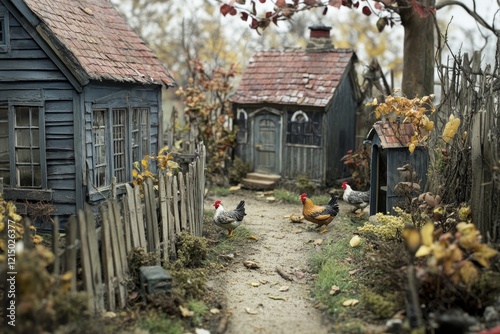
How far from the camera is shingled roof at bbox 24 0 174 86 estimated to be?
9.56 m

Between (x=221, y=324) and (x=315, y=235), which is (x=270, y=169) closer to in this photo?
(x=315, y=235)

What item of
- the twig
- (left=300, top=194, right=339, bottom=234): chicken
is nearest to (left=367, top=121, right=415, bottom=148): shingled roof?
(left=300, top=194, right=339, bottom=234): chicken

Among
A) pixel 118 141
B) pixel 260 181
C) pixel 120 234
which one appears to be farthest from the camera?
pixel 260 181

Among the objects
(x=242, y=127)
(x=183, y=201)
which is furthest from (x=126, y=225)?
(x=242, y=127)

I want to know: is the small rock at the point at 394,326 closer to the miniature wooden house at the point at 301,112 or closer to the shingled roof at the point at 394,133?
the shingled roof at the point at 394,133

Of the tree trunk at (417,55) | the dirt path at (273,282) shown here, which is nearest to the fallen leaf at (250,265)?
the dirt path at (273,282)

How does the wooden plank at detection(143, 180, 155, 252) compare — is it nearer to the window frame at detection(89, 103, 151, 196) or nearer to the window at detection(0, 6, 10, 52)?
the window frame at detection(89, 103, 151, 196)

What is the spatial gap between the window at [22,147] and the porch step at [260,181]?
24.1 ft

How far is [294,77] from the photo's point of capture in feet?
54.0

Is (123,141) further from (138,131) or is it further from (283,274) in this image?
(283,274)

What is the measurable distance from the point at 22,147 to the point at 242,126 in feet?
26.1

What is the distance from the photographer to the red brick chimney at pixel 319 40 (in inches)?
661

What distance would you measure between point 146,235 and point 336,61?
9454mm

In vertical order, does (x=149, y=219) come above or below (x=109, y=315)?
above
